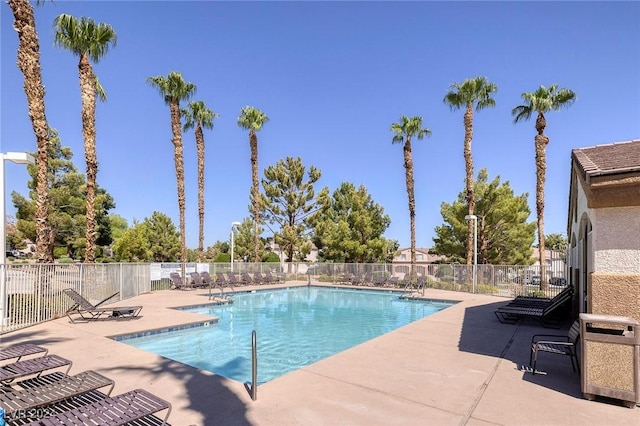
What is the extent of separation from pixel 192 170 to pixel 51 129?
11.9 metres

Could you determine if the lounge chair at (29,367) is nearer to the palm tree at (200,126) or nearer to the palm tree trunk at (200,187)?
the palm tree trunk at (200,187)

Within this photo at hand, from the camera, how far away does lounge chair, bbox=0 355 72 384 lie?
446 cm

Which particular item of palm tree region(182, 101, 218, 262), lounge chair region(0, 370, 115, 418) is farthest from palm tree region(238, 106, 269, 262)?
lounge chair region(0, 370, 115, 418)

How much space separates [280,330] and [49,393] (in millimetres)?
8376

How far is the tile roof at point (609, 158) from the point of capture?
5078 millimetres

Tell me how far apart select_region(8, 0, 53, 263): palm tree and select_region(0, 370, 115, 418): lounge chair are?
885 centimetres

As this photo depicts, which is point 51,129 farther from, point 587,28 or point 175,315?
→ point 587,28

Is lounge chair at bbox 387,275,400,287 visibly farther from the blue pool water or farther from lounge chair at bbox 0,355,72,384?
lounge chair at bbox 0,355,72,384

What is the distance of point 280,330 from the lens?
39.3 ft

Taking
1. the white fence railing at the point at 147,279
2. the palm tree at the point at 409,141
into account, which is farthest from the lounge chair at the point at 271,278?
the palm tree at the point at 409,141

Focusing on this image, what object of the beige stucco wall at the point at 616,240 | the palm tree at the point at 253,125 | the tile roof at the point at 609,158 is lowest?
the beige stucco wall at the point at 616,240

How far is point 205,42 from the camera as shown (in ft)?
55.6

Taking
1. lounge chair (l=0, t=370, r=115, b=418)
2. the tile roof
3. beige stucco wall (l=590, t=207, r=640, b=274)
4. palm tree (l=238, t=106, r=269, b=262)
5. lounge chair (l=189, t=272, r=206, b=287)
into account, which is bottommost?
lounge chair (l=189, t=272, r=206, b=287)

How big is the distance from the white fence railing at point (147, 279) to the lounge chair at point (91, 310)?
452 millimetres
